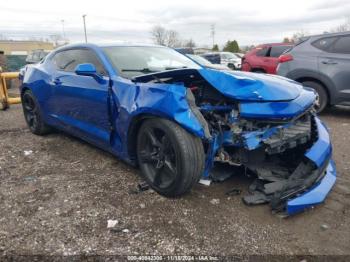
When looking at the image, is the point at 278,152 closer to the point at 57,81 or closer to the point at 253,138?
the point at 253,138

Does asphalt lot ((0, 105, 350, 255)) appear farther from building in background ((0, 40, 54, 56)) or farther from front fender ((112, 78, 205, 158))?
building in background ((0, 40, 54, 56))

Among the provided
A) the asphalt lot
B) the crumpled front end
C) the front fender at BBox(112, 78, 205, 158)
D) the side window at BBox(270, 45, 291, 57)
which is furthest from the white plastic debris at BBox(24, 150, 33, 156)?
the side window at BBox(270, 45, 291, 57)

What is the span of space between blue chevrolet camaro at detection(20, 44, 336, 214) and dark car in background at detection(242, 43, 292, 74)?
24.3 feet

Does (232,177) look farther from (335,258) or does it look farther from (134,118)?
(335,258)

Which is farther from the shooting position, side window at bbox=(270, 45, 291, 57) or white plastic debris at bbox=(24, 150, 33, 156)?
side window at bbox=(270, 45, 291, 57)

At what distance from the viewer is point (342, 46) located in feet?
→ 21.8

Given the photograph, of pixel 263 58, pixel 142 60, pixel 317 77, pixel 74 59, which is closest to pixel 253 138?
pixel 142 60

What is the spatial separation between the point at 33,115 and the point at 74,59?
1.68 m

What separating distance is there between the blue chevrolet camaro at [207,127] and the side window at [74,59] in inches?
1.9

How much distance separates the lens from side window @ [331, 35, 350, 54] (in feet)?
21.5

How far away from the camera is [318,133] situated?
11.3 feet

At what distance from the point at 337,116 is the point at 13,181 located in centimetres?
615

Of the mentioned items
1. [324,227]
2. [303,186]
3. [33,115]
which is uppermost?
[33,115]

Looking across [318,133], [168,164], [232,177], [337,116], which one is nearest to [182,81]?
[168,164]
